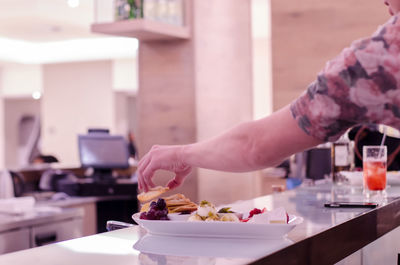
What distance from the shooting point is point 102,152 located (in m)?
6.44

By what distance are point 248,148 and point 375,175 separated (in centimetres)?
145

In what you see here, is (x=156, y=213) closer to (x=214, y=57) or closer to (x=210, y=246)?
(x=210, y=246)

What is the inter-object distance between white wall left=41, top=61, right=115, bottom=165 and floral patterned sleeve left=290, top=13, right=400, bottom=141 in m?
12.4

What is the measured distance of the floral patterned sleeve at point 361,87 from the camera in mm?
981

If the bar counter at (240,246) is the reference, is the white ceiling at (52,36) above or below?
above

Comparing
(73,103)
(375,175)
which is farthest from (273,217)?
(73,103)

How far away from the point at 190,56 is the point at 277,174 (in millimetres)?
1007

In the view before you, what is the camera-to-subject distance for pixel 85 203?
5.79 meters

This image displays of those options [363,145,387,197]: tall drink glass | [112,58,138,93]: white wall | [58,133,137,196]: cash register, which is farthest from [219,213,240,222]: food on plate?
[112,58,138,93]: white wall

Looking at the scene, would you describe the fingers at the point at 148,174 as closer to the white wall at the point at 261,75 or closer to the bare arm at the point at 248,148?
the bare arm at the point at 248,148

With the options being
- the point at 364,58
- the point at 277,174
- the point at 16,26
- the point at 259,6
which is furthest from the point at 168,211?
the point at 16,26

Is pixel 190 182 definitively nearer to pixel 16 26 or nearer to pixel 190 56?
pixel 190 56

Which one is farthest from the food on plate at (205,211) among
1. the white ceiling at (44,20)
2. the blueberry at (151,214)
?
the white ceiling at (44,20)

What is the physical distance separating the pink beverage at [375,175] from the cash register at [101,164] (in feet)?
13.0
